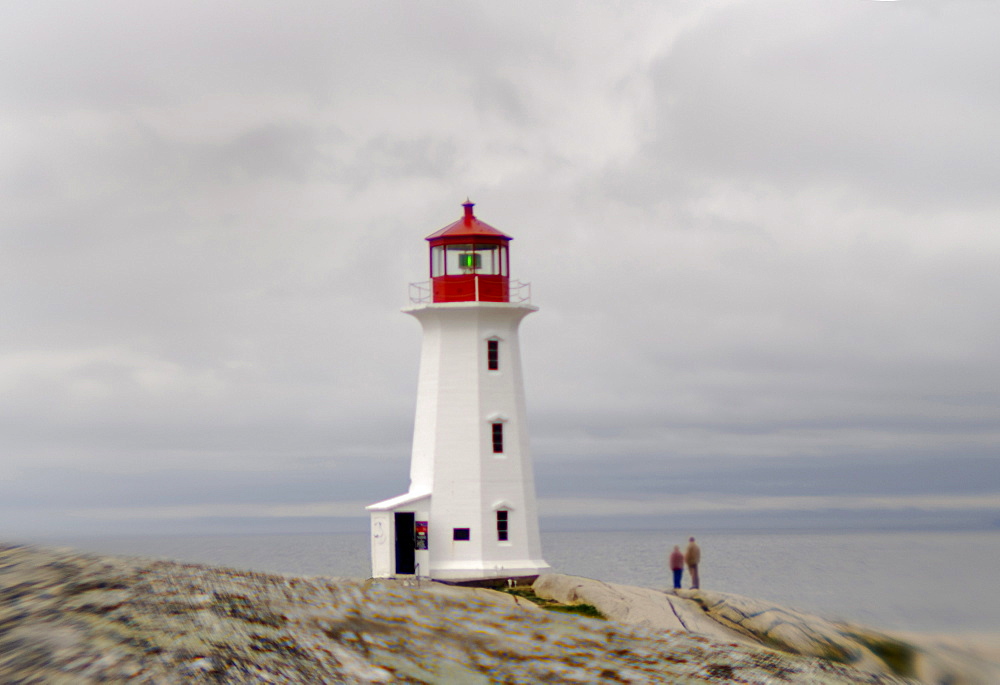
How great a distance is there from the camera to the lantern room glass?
36906mm

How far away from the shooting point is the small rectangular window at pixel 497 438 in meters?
35.3

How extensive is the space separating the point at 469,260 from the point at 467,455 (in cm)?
728

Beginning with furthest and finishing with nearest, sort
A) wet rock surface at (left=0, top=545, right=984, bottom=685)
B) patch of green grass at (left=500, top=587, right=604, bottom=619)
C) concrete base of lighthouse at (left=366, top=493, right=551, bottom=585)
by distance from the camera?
concrete base of lighthouse at (left=366, top=493, right=551, bottom=585)
patch of green grass at (left=500, top=587, right=604, bottom=619)
wet rock surface at (left=0, top=545, right=984, bottom=685)

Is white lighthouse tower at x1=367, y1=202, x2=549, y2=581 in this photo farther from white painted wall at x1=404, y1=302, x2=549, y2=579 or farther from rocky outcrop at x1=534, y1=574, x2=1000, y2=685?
rocky outcrop at x1=534, y1=574, x2=1000, y2=685

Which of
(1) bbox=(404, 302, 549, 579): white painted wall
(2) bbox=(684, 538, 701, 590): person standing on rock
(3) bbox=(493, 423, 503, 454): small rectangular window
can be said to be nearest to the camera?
(2) bbox=(684, 538, 701, 590): person standing on rock

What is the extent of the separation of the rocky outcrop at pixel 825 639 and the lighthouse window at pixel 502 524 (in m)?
25.3

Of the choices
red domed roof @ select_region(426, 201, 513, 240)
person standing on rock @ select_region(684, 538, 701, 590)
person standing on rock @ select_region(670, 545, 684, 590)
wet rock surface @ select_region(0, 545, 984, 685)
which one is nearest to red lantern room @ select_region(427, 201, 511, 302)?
red domed roof @ select_region(426, 201, 513, 240)

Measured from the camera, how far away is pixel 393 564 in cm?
3466

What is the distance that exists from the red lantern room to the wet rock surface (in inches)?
1223

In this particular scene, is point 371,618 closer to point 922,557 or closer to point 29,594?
point 29,594

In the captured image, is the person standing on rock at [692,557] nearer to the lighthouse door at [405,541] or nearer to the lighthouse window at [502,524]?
the lighthouse window at [502,524]

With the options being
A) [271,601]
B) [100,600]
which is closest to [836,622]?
[271,601]

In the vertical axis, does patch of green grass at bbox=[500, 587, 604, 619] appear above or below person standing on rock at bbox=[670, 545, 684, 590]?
below

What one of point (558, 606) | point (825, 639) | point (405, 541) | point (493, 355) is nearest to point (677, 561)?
point (558, 606)
